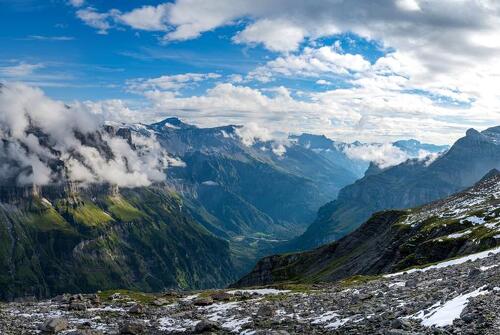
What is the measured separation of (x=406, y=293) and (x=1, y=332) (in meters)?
38.6

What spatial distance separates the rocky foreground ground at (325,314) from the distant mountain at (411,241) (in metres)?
43.6

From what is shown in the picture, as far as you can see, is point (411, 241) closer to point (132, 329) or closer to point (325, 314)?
point (325, 314)

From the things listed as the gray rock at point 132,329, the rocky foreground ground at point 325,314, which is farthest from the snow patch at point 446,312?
the gray rock at point 132,329

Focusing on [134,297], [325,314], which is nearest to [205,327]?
[325,314]

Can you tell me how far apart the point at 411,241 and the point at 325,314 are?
87.2 meters

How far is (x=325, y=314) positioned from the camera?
41.1 meters

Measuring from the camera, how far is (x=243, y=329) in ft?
135

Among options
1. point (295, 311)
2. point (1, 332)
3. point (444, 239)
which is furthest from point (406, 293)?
point (444, 239)

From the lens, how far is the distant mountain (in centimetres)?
9756

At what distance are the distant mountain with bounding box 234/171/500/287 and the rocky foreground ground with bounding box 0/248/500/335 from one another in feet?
143

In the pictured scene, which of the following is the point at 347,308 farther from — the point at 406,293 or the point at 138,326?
the point at 138,326

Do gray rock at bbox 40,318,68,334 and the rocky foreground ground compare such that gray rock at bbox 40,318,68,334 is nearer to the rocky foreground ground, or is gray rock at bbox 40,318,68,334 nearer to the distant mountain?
the rocky foreground ground

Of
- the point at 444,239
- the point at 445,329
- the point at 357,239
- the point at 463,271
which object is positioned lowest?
the point at 357,239

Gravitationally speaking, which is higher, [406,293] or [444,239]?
[406,293]
